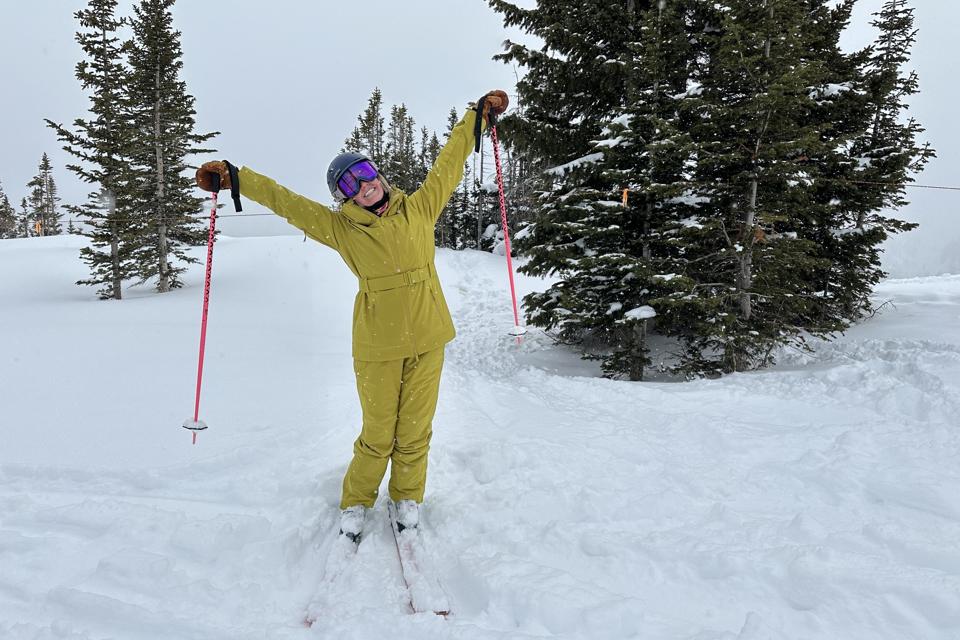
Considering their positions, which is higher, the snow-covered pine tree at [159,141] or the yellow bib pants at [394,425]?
the snow-covered pine tree at [159,141]

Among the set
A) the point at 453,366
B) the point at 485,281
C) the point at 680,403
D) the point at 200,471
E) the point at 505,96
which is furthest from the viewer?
the point at 485,281

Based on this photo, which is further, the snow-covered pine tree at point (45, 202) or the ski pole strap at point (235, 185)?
the snow-covered pine tree at point (45, 202)

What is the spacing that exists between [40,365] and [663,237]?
405 inches

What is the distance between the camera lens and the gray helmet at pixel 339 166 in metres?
3.10

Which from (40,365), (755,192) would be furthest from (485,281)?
(40,365)

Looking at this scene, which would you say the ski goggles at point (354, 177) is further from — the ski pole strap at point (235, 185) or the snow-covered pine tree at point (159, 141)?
the snow-covered pine tree at point (159, 141)

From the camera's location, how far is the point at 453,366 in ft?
30.0

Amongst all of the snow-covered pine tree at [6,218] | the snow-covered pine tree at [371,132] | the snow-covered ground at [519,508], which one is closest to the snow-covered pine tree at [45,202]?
the snow-covered pine tree at [6,218]

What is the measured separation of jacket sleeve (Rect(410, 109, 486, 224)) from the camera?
343 cm

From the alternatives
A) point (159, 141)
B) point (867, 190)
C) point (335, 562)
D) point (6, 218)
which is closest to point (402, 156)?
point (159, 141)

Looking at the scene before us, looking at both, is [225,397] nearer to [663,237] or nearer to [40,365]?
[40,365]

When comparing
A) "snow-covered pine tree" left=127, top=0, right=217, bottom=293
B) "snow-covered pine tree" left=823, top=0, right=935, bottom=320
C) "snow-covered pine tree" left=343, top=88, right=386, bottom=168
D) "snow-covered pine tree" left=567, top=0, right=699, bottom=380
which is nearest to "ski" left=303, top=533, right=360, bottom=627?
"snow-covered pine tree" left=567, top=0, right=699, bottom=380

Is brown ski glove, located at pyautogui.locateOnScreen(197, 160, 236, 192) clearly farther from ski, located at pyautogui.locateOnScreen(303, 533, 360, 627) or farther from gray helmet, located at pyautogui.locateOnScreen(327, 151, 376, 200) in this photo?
ski, located at pyautogui.locateOnScreen(303, 533, 360, 627)

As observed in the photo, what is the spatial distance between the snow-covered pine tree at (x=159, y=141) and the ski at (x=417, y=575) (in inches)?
800
